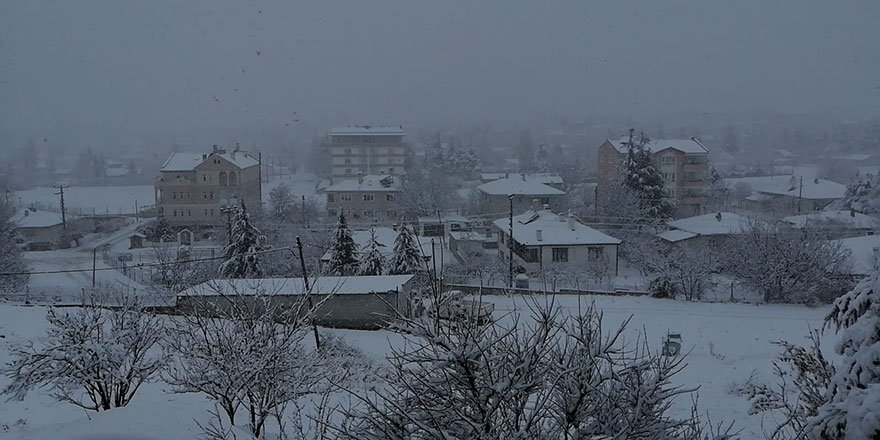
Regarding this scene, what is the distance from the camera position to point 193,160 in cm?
4234

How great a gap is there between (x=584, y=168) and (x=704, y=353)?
162 ft

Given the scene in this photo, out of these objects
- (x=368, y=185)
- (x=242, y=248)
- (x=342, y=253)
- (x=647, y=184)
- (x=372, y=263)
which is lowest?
(x=372, y=263)

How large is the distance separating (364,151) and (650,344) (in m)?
44.2

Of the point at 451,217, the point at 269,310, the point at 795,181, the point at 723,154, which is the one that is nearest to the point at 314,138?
the point at 451,217

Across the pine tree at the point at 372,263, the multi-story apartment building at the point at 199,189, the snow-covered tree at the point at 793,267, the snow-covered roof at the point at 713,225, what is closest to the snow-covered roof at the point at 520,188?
the snow-covered roof at the point at 713,225

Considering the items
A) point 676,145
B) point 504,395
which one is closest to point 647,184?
point 676,145

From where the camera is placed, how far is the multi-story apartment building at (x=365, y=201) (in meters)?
43.1

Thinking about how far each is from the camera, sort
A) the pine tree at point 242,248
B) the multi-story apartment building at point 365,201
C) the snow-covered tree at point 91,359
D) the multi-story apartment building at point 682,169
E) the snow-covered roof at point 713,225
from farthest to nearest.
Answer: the multi-story apartment building at point 365,201 → the multi-story apartment building at point 682,169 → the snow-covered roof at point 713,225 → the pine tree at point 242,248 → the snow-covered tree at point 91,359

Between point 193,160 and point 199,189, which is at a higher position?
point 193,160

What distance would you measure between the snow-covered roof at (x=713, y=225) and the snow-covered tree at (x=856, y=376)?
2616cm

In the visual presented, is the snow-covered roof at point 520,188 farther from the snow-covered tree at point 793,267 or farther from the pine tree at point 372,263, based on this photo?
the pine tree at point 372,263

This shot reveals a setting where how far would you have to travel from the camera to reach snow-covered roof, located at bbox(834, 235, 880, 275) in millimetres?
23192

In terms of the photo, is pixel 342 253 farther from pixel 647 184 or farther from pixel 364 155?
pixel 364 155

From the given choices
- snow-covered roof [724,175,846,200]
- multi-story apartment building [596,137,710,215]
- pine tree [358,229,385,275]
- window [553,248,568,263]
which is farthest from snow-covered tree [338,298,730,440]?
snow-covered roof [724,175,846,200]
